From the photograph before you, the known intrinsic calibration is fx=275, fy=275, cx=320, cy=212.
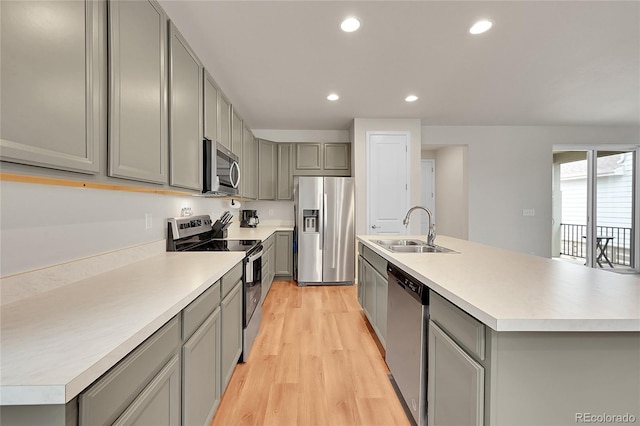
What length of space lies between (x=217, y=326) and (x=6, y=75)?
1.28 meters

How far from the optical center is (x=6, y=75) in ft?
2.32

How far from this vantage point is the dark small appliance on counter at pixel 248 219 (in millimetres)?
4590

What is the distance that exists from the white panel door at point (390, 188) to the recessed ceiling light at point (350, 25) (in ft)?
8.11

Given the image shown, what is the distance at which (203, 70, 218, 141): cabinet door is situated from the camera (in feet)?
7.13

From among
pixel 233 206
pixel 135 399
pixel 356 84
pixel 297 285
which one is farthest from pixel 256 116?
pixel 135 399

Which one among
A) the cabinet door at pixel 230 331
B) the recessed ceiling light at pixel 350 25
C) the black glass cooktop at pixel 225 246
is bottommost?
the cabinet door at pixel 230 331

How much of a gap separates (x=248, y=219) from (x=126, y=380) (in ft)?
13.2

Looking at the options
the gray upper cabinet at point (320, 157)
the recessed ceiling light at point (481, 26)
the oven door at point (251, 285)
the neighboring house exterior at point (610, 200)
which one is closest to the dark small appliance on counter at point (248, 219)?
the gray upper cabinet at point (320, 157)

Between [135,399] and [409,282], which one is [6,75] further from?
[409,282]

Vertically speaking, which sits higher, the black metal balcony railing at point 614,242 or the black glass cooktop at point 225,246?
the black glass cooktop at point 225,246

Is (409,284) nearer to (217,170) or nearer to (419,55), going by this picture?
(217,170)

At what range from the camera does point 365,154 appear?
4.40 metres

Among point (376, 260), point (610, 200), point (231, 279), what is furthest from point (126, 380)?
point (610, 200)

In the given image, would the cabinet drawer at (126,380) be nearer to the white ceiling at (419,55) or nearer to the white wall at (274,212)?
the white ceiling at (419,55)
